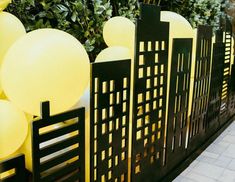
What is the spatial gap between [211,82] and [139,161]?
1.18 meters

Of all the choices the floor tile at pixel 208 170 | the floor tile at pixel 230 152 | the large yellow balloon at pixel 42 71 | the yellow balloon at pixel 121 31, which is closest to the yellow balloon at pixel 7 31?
the large yellow balloon at pixel 42 71

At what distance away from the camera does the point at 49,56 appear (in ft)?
3.22

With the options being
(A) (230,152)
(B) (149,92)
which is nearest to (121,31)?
(B) (149,92)

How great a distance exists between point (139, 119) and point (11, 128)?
0.74 m

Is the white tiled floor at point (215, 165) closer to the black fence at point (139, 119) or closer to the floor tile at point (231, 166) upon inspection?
the floor tile at point (231, 166)

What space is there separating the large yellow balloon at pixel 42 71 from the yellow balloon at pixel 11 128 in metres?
0.04

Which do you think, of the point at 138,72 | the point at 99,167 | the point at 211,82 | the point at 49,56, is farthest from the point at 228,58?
the point at 49,56

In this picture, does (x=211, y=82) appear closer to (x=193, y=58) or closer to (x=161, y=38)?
(x=193, y=58)

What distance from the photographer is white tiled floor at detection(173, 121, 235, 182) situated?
2.08m

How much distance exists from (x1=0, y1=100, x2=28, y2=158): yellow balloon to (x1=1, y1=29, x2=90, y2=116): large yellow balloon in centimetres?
4

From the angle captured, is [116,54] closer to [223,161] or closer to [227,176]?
[227,176]

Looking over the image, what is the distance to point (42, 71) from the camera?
97cm

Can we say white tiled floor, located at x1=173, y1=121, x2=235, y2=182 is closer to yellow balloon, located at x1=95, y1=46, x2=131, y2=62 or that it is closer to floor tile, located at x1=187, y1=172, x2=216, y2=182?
floor tile, located at x1=187, y1=172, x2=216, y2=182

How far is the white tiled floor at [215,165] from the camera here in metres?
2.08
